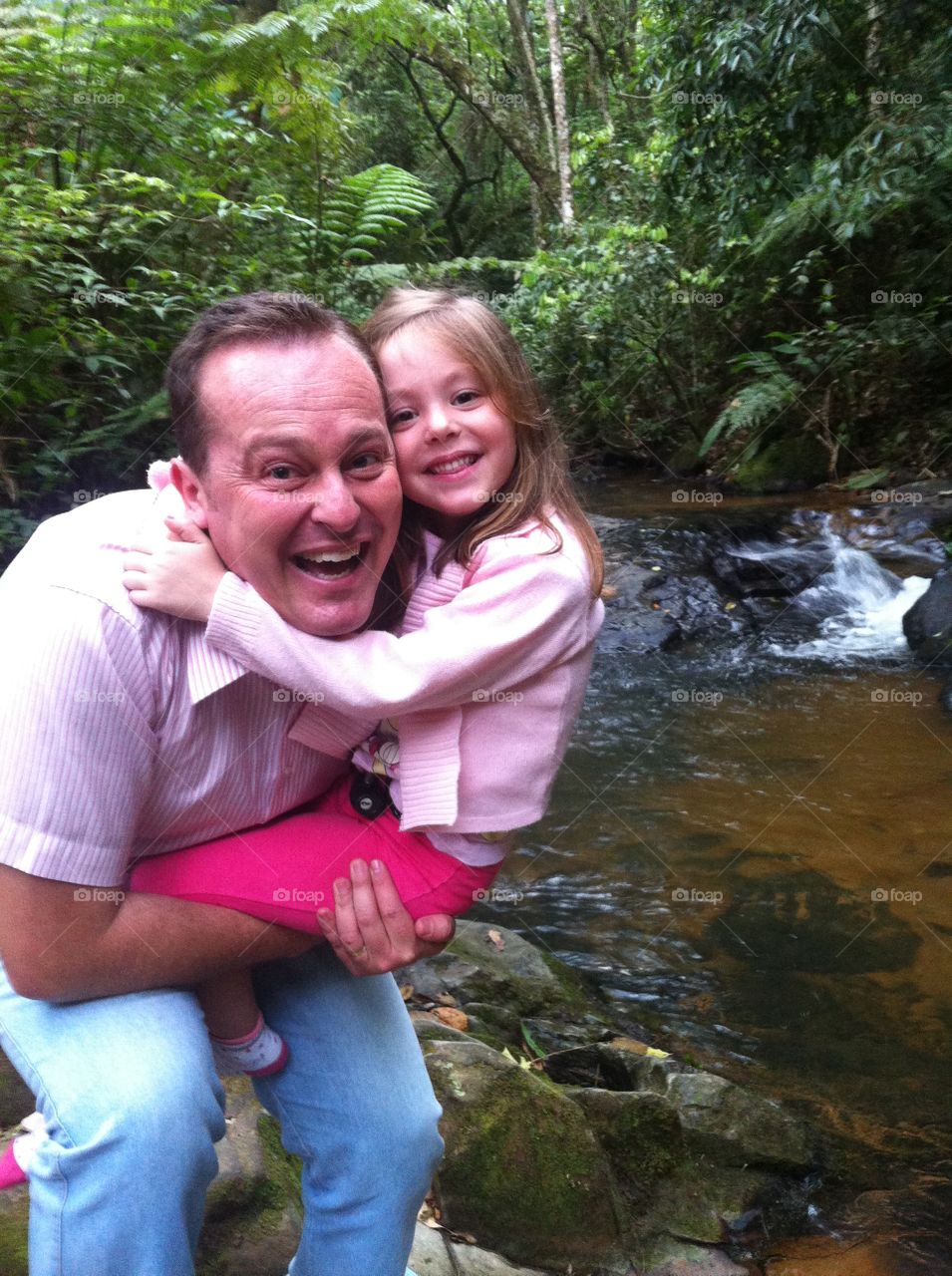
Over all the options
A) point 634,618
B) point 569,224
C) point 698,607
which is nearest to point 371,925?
point 634,618

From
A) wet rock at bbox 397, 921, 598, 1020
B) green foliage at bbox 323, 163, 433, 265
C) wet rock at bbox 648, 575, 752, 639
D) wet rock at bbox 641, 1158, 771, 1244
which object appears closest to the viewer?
wet rock at bbox 641, 1158, 771, 1244

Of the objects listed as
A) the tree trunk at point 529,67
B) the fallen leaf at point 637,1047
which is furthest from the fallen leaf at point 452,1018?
the tree trunk at point 529,67

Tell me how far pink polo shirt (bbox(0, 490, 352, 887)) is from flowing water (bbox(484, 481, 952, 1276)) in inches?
66.9

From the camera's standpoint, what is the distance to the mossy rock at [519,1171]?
215 cm

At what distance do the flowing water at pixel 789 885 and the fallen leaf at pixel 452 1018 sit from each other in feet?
1.93

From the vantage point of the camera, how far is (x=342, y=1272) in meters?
1.48

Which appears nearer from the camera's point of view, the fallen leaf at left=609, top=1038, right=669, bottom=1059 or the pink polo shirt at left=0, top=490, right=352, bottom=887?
the pink polo shirt at left=0, top=490, right=352, bottom=887

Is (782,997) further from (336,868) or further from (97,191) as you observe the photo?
(97,191)

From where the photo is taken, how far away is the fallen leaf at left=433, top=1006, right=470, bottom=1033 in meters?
2.89

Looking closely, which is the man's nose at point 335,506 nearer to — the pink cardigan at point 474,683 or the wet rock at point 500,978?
the pink cardigan at point 474,683

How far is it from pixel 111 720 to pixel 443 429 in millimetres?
792

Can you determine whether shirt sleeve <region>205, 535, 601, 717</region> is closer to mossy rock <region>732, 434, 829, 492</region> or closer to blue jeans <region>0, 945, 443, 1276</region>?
blue jeans <region>0, 945, 443, 1276</region>

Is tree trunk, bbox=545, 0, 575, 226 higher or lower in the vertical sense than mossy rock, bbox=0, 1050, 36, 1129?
higher

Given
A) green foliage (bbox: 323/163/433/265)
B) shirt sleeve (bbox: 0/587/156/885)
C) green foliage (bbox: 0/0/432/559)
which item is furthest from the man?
green foliage (bbox: 323/163/433/265)
